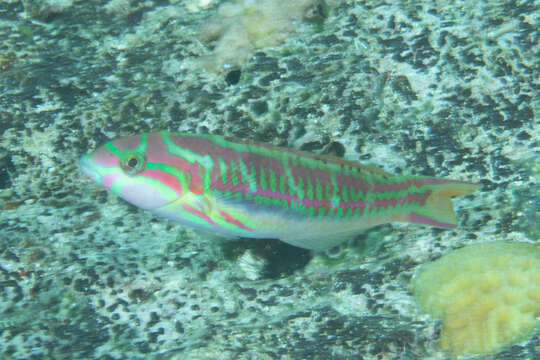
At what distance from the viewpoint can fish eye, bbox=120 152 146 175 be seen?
7.11 ft

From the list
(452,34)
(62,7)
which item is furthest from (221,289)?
(62,7)

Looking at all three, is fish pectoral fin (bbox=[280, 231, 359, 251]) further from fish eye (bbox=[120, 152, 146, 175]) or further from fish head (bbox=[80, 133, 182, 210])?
fish eye (bbox=[120, 152, 146, 175])

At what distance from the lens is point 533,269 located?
2.52m

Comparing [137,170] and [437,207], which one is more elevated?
[137,170]

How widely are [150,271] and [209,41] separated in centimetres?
203

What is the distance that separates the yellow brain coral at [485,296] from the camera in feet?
8.13

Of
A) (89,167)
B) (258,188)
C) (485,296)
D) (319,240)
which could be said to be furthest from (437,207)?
(89,167)

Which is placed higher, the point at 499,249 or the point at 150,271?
the point at 499,249

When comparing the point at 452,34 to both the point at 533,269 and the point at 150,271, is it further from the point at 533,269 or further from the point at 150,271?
the point at 150,271

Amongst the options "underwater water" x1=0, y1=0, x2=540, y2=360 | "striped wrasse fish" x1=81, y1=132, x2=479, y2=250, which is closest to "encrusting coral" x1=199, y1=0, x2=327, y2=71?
"underwater water" x1=0, y1=0, x2=540, y2=360

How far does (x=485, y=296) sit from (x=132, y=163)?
2332 millimetres

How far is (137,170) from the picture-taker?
2.18 m

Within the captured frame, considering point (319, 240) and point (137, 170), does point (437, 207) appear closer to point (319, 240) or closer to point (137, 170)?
point (319, 240)

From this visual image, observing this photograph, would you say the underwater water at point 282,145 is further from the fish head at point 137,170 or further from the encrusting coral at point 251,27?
the fish head at point 137,170
